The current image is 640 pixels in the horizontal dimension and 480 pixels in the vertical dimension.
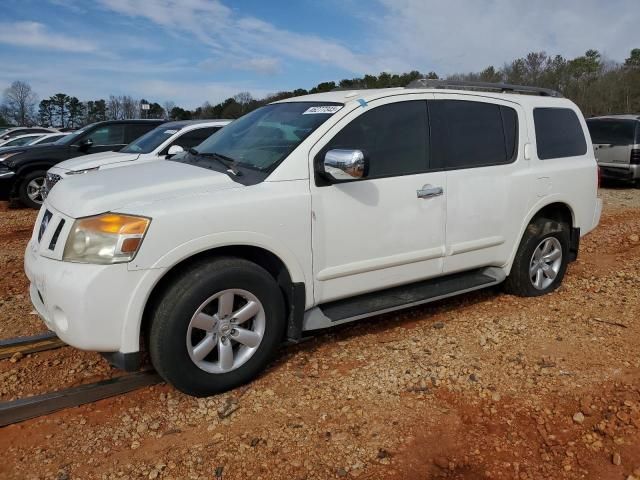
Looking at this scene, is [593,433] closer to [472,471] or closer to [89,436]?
[472,471]

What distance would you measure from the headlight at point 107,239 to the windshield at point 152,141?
5721mm

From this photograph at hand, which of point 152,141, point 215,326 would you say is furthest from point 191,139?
point 215,326

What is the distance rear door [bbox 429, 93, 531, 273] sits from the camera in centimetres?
412

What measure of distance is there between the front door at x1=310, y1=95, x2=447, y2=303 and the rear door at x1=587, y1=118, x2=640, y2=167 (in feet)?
32.4

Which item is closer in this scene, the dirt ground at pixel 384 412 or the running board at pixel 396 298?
the dirt ground at pixel 384 412

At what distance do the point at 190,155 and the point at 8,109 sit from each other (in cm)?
6397

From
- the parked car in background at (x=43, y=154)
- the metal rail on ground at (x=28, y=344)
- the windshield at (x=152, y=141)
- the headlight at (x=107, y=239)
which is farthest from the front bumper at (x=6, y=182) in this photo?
the headlight at (x=107, y=239)

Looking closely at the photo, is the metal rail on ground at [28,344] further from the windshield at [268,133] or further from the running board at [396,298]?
the running board at [396,298]

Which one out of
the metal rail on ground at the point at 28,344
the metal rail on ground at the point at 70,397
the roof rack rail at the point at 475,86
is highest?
the roof rack rail at the point at 475,86

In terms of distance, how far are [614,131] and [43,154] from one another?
12.1 metres

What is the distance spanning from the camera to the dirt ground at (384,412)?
2.67 meters

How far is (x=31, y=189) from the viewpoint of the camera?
1022 cm

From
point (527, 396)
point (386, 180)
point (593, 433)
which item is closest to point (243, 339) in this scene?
point (386, 180)

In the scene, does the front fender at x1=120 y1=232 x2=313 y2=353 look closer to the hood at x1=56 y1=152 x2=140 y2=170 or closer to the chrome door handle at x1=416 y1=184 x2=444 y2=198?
the chrome door handle at x1=416 y1=184 x2=444 y2=198
